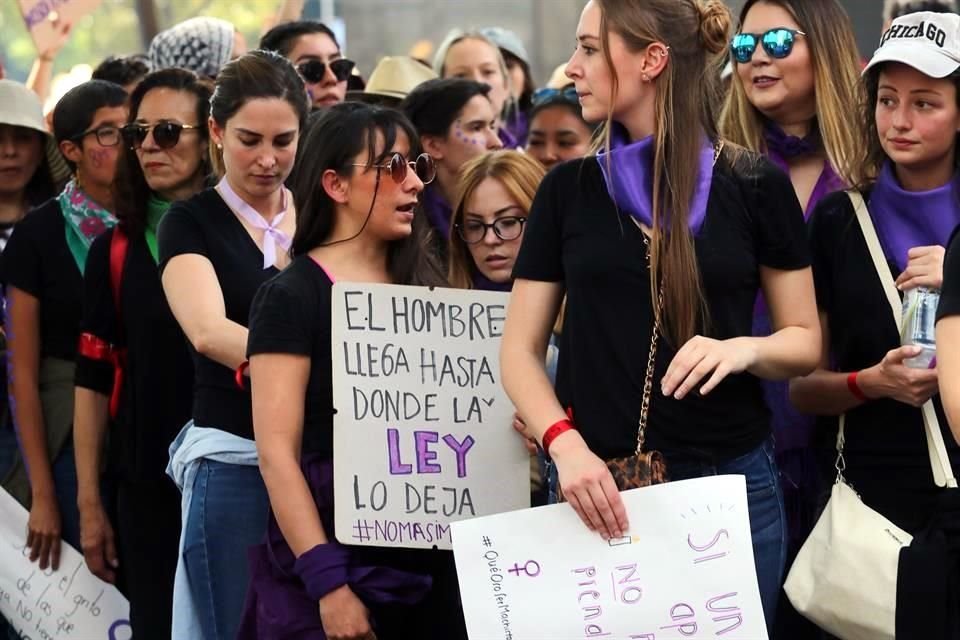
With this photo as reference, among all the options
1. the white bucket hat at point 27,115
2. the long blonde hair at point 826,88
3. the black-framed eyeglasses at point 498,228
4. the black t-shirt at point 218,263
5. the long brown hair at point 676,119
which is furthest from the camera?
the white bucket hat at point 27,115

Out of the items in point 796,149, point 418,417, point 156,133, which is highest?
point 156,133

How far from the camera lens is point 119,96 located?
594 cm

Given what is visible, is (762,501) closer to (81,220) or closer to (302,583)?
(302,583)

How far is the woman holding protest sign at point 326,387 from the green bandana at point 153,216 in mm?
Answer: 1051

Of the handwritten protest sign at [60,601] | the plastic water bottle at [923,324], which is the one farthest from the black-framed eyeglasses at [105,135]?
the plastic water bottle at [923,324]

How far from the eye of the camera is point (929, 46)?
389 cm

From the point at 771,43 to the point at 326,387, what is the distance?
64.5 inches

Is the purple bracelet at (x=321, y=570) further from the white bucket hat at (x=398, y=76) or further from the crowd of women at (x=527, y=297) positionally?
the white bucket hat at (x=398, y=76)

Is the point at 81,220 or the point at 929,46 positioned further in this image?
the point at 81,220

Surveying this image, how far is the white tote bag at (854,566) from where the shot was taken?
365 cm

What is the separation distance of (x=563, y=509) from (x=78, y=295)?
2.59 meters

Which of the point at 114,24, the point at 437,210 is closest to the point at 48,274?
the point at 437,210

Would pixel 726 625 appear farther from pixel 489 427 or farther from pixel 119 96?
pixel 119 96

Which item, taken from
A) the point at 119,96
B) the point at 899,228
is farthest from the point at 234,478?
the point at 119,96
